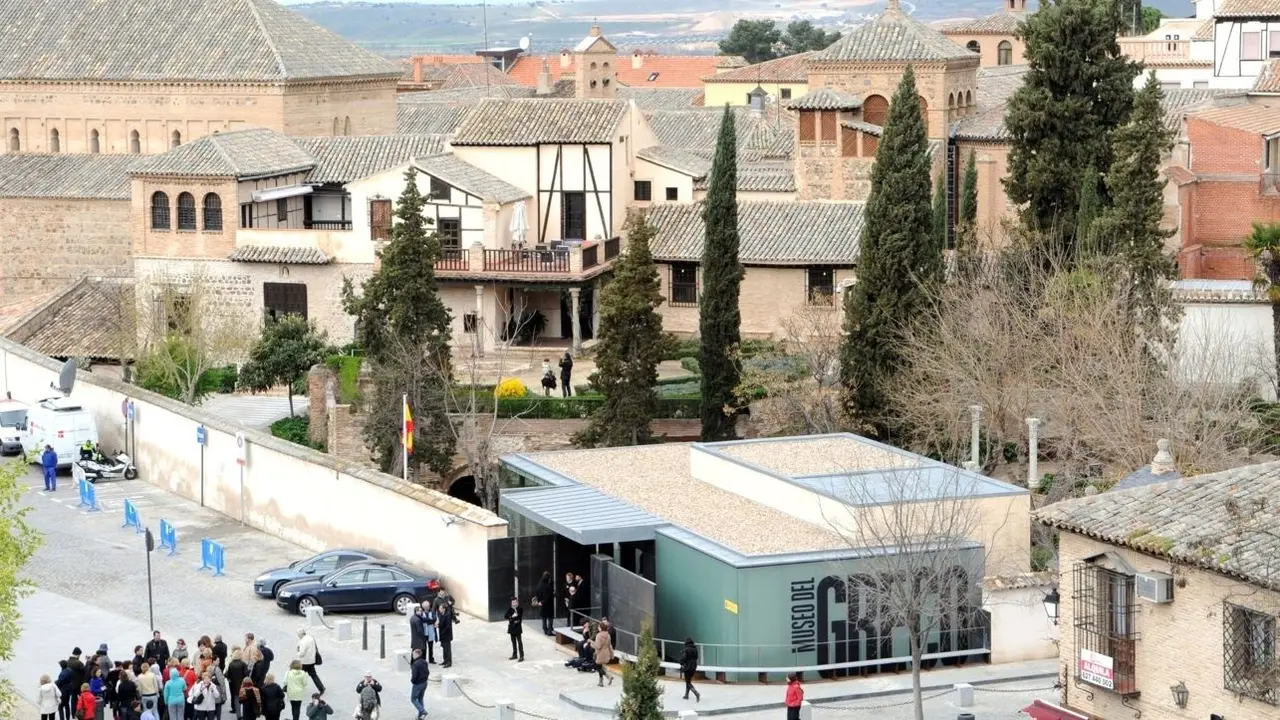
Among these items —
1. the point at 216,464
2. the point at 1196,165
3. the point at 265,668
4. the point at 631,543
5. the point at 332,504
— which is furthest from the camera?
the point at 1196,165

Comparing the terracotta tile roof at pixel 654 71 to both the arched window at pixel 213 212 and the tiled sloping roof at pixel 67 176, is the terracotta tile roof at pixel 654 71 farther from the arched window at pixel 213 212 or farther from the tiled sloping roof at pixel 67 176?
the arched window at pixel 213 212

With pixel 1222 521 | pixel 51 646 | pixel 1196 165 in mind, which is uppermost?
pixel 1196 165

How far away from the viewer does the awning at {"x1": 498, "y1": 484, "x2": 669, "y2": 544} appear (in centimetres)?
4144

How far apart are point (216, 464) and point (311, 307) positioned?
528 inches

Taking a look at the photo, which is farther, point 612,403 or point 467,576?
point 612,403

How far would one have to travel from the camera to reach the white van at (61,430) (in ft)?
184

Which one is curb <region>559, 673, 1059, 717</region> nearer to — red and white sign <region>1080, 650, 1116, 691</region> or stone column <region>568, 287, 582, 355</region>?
red and white sign <region>1080, 650, 1116, 691</region>

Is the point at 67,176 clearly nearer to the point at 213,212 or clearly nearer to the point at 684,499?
the point at 213,212

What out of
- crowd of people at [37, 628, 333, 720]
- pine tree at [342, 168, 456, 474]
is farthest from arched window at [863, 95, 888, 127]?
crowd of people at [37, 628, 333, 720]

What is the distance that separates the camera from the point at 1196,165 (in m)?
62.2

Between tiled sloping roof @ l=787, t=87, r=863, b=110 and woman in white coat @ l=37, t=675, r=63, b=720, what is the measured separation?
34.2m

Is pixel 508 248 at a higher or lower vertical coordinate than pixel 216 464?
higher

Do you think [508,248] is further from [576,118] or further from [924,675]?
[924,675]

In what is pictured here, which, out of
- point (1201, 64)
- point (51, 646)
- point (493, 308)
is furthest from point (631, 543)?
point (1201, 64)
